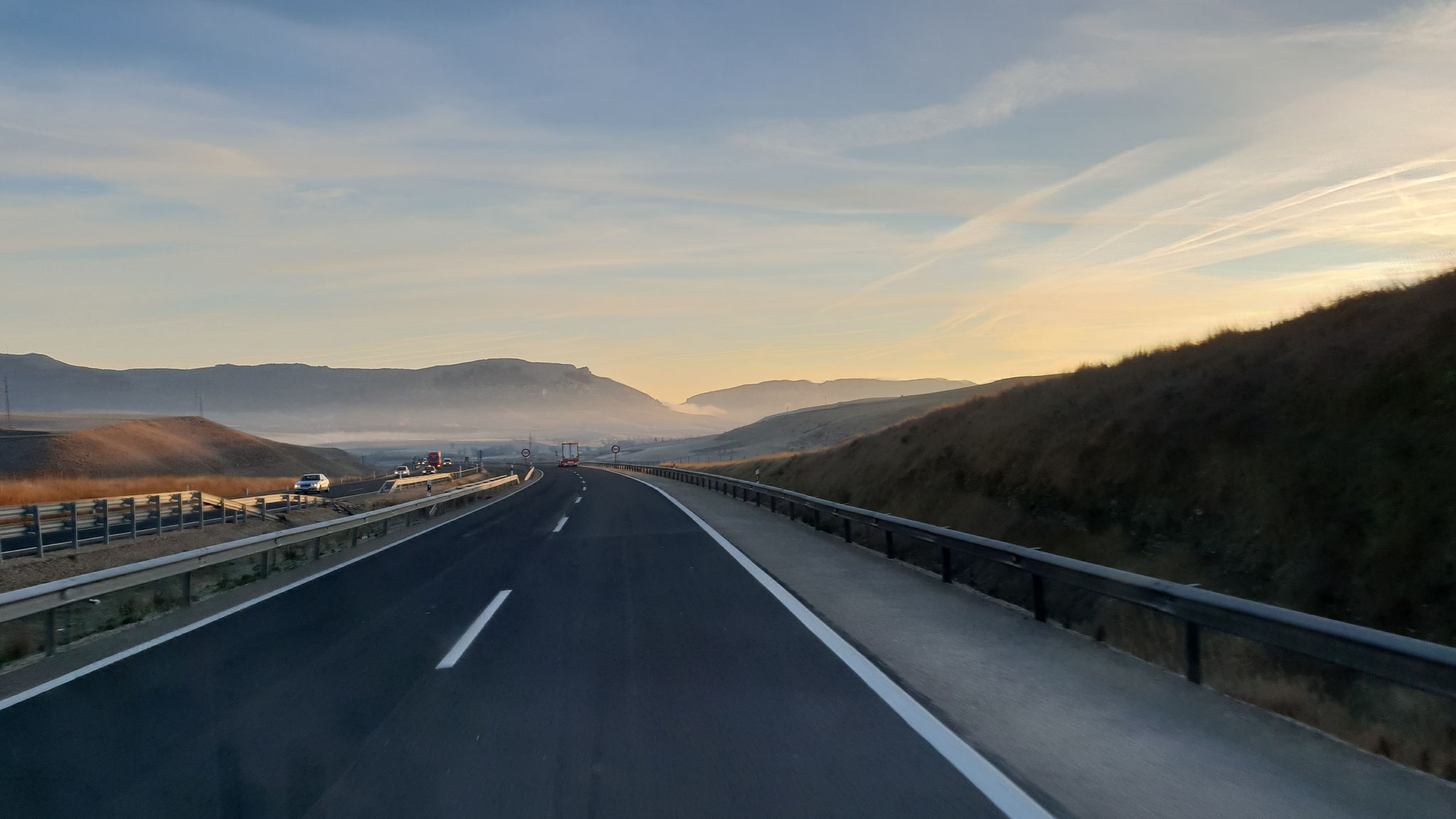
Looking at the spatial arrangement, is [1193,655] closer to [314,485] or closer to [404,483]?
[404,483]

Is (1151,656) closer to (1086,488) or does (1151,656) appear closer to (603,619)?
(603,619)

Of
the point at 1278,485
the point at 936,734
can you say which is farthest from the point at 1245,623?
the point at 1278,485

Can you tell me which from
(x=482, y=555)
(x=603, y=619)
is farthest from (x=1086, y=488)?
(x=482, y=555)

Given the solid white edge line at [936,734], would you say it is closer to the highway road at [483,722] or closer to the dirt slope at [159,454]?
the highway road at [483,722]

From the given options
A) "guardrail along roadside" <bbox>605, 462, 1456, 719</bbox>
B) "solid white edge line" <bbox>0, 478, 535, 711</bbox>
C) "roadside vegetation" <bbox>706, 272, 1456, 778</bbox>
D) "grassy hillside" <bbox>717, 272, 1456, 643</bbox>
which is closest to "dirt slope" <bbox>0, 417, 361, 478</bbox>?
"solid white edge line" <bbox>0, 478, 535, 711</bbox>

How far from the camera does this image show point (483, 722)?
19.5ft

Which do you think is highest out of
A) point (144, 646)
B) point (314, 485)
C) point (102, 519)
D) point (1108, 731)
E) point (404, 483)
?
point (102, 519)

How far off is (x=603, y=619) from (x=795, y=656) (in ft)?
8.74

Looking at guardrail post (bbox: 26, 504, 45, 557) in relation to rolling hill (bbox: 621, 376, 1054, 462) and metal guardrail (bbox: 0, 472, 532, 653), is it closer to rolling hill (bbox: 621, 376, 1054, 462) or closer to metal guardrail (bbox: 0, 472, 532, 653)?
metal guardrail (bbox: 0, 472, 532, 653)

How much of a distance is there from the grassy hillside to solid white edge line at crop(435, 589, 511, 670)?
876 cm

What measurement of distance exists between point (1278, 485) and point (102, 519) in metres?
24.8

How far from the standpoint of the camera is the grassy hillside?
9789 millimetres

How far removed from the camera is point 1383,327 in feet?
43.5

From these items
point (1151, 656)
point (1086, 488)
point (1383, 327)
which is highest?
point (1383, 327)
